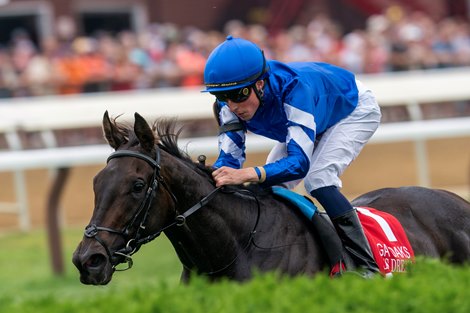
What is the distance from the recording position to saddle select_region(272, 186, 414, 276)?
4.89 metres

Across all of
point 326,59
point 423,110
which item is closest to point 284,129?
point 423,110

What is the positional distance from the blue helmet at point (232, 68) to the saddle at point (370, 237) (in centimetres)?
63

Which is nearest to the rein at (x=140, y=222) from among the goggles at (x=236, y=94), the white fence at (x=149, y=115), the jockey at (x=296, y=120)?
the jockey at (x=296, y=120)

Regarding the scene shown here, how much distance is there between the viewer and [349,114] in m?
5.27

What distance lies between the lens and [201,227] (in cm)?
468

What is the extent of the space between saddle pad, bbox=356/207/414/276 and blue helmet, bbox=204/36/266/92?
1.00m

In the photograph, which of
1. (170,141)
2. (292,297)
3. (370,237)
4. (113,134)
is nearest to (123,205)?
(113,134)

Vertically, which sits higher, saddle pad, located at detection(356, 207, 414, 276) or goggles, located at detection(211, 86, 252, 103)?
goggles, located at detection(211, 86, 252, 103)

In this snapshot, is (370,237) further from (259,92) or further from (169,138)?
(169,138)

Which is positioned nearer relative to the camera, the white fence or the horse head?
the horse head

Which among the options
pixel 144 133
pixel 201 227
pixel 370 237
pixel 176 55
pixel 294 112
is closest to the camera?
pixel 144 133

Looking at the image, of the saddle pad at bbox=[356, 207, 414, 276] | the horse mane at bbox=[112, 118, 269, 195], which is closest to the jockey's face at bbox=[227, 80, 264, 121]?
the horse mane at bbox=[112, 118, 269, 195]

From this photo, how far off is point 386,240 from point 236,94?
3.63ft

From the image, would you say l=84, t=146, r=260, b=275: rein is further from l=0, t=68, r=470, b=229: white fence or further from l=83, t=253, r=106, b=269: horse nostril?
l=0, t=68, r=470, b=229: white fence
